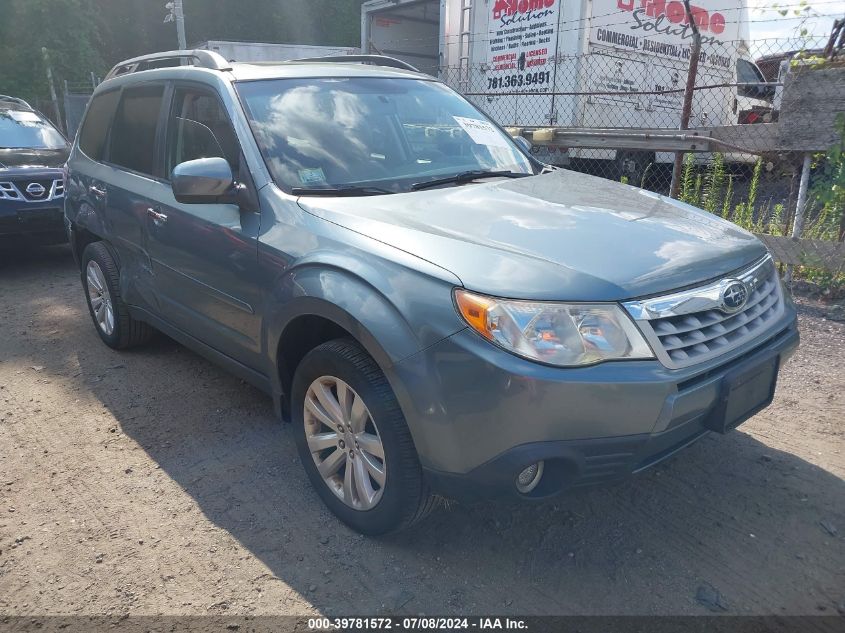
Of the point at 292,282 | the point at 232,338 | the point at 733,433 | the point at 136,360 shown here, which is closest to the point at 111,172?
the point at 136,360

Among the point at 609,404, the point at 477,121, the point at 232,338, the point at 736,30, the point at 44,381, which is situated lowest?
the point at 44,381

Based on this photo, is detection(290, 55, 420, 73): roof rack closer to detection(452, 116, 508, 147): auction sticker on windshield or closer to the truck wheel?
detection(452, 116, 508, 147): auction sticker on windshield

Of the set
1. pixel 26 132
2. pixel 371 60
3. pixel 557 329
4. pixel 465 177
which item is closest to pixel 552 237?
pixel 557 329

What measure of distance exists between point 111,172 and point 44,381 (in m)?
1.38

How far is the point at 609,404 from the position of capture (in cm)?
215

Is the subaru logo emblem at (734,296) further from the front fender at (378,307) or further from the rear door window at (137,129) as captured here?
the rear door window at (137,129)

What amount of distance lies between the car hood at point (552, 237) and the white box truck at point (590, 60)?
263 inches

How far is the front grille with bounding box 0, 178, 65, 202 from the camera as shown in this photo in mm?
6664

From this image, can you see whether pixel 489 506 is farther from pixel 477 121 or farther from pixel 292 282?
pixel 477 121

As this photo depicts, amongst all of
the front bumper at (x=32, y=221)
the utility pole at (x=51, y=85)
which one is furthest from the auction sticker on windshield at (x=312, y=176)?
the utility pole at (x=51, y=85)

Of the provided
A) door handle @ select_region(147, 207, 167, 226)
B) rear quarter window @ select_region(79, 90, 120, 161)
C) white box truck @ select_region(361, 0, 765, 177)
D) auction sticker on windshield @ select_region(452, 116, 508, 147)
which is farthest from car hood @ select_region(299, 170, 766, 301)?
white box truck @ select_region(361, 0, 765, 177)

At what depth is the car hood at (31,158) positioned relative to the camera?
705 cm

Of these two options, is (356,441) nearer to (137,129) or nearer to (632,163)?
(137,129)

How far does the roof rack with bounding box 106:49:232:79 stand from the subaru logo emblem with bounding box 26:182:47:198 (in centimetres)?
241
